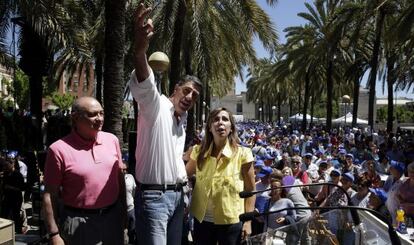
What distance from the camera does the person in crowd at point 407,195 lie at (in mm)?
6285

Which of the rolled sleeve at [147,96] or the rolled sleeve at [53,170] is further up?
the rolled sleeve at [147,96]

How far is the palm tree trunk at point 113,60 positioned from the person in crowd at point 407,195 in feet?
13.6

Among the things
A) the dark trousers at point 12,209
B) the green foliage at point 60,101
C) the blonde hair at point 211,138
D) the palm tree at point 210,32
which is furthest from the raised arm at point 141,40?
the green foliage at point 60,101

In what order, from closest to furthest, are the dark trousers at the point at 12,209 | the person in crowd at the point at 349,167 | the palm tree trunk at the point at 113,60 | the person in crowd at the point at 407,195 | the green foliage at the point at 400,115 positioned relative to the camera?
1. the person in crowd at the point at 407,195
2. the palm tree trunk at the point at 113,60
3. the dark trousers at the point at 12,209
4. the person in crowd at the point at 349,167
5. the green foliage at the point at 400,115

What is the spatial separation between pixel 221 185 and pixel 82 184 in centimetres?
91

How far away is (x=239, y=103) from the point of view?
441 ft

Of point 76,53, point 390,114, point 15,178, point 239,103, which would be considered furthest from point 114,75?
point 239,103

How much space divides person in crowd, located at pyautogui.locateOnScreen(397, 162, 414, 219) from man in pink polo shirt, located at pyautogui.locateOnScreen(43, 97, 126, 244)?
14.4 feet

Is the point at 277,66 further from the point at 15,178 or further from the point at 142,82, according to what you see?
the point at 142,82

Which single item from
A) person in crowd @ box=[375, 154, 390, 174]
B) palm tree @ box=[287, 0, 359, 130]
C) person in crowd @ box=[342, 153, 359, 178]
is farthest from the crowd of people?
palm tree @ box=[287, 0, 359, 130]

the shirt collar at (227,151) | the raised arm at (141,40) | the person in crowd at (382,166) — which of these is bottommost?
the person in crowd at (382,166)

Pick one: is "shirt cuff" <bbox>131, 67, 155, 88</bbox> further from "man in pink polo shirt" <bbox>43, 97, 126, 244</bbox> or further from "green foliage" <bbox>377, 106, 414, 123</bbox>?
"green foliage" <bbox>377, 106, 414, 123</bbox>

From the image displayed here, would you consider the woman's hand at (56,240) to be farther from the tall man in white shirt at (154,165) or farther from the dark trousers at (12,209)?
the dark trousers at (12,209)

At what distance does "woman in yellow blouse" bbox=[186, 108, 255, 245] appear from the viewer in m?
3.29
